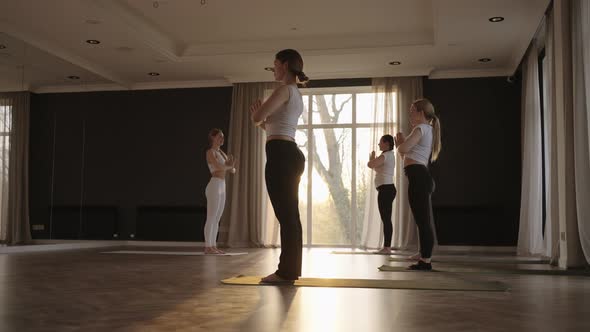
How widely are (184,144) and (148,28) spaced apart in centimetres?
286

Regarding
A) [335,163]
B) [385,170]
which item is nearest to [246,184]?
[335,163]

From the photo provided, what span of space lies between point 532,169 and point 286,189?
528 centimetres

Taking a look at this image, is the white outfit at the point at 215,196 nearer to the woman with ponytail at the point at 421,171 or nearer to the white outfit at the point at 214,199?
the white outfit at the point at 214,199

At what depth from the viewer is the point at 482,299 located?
2.68 meters

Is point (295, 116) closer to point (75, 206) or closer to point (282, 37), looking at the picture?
point (282, 37)

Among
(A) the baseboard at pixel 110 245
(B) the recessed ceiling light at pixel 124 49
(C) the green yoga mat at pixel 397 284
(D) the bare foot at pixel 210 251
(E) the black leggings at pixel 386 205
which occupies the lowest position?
(A) the baseboard at pixel 110 245

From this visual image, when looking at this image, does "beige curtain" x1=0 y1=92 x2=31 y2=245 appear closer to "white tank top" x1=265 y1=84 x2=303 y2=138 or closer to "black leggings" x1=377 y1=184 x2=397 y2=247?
"black leggings" x1=377 y1=184 x2=397 y2=247

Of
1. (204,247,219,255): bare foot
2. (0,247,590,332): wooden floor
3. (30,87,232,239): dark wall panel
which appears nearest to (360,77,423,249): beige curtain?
(30,87,232,239): dark wall panel

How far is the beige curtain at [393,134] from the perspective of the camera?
913cm

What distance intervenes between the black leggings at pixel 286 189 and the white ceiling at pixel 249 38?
3908mm

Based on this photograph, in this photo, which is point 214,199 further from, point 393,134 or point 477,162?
point 477,162

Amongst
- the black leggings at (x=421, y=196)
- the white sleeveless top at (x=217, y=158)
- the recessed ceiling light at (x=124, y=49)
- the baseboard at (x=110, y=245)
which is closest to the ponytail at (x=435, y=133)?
the black leggings at (x=421, y=196)

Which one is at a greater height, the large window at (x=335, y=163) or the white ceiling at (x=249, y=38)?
the white ceiling at (x=249, y=38)

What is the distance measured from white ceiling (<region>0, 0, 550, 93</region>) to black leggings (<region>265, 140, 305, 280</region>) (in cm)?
391
